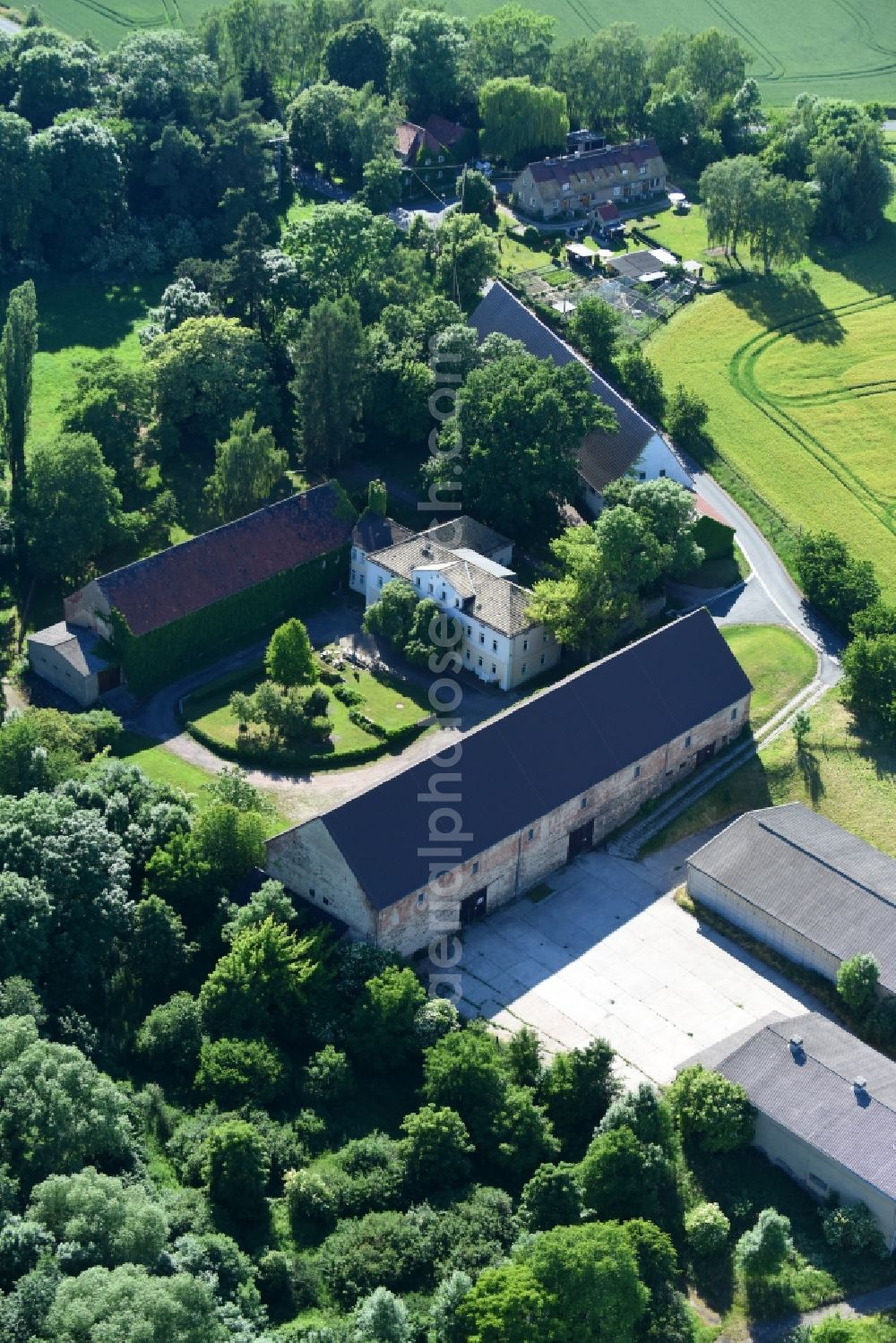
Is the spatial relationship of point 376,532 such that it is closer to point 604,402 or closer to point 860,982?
point 604,402

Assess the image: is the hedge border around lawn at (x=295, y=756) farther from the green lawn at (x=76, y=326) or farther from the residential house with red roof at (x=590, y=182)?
the residential house with red roof at (x=590, y=182)

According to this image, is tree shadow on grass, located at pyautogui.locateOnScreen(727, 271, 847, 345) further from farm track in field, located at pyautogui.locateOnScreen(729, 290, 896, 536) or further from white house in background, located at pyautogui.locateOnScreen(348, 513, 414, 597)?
white house in background, located at pyautogui.locateOnScreen(348, 513, 414, 597)

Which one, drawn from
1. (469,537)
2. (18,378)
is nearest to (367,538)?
(469,537)

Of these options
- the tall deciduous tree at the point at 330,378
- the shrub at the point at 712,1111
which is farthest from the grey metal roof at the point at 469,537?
the shrub at the point at 712,1111

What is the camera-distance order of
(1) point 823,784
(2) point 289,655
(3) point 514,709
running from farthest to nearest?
(2) point 289,655
(1) point 823,784
(3) point 514,709

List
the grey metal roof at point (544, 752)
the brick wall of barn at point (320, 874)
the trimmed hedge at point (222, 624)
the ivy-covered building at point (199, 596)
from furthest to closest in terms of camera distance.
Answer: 1. the trimmed hedge at point (222, 624)
2. the ivy-covered building at point (199, 596)
3. the grey metal roof at point (544, 752)
4. the brick wall of barn at point (320, 874)

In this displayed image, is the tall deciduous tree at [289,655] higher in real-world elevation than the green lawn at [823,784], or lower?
higher

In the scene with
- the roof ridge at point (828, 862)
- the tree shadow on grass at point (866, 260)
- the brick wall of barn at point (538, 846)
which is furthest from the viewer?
the tree shadow on grass at point (866, 260)

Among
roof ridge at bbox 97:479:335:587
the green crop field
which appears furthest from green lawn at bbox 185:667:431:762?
the green crop field
